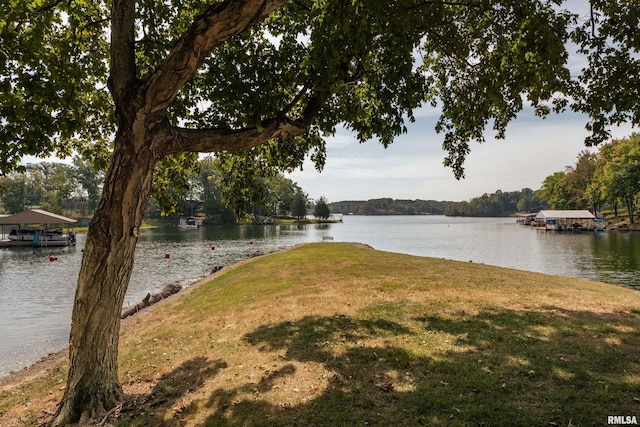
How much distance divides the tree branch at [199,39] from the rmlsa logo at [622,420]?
21.7 feet

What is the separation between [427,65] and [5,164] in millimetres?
11107

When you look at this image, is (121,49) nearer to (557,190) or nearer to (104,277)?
(104,277)

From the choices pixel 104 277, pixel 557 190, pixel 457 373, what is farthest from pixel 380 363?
pixel 557 190

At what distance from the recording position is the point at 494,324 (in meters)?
8.00

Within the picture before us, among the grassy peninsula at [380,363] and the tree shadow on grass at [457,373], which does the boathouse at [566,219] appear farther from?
the tree shadow on grass at [457,373]

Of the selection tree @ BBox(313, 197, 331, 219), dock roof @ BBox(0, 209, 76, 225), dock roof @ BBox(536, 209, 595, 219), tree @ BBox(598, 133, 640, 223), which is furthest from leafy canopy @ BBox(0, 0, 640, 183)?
tree @ BBox(313, 197, 331, 219)

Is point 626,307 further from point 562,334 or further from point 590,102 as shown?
point 590,102

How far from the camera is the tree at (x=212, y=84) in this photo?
5195 millimetres

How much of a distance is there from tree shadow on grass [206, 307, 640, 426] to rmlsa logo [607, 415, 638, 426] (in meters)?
0.09

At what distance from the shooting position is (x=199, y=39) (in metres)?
5.05

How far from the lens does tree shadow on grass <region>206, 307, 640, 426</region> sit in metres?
4.58

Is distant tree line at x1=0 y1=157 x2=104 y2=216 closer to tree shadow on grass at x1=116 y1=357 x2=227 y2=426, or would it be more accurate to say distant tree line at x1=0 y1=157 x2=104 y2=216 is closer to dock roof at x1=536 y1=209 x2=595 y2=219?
tree shadow on grass at x1=116 y1=357 x2=227 y2=426

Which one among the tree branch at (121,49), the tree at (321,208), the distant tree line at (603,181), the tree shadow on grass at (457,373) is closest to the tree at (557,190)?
the distant tree line at (603,181)

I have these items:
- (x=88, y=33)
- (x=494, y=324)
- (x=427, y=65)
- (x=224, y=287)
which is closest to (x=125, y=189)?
(x=88, y=33)
